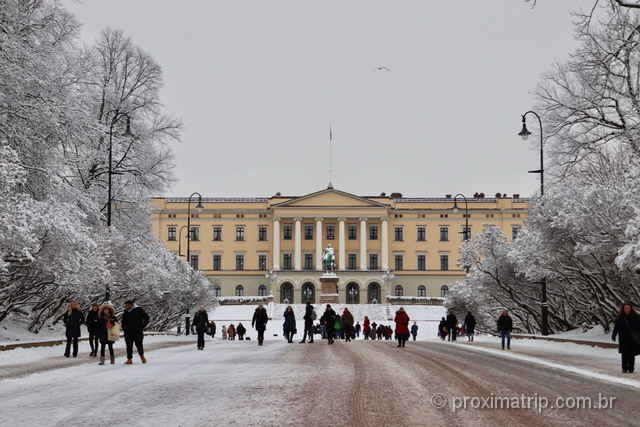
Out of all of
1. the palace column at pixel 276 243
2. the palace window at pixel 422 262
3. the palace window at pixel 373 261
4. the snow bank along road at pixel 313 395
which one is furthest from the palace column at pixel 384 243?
the snow bank along road at pixel 313 395

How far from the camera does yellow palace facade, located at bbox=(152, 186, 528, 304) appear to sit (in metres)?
111

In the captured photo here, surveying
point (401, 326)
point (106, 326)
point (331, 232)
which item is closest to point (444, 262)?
point (331, 232)

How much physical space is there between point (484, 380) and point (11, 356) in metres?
12.9

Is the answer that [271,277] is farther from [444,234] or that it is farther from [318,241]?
[444,234]

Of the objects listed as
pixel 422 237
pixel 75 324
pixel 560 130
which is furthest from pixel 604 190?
pixel 422 237

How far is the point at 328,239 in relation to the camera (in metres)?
114

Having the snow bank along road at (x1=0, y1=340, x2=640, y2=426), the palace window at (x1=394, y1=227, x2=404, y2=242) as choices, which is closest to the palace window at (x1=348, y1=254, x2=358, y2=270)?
the palace window at (x1=394, y1=227, x2=404, y2=242)

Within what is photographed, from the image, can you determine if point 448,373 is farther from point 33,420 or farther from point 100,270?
point 100,270

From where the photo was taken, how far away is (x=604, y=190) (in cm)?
2592

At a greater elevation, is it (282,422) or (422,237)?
(422,237)

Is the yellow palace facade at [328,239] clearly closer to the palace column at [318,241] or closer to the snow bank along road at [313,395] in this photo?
the palace column at [318,241]

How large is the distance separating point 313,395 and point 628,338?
804 cm

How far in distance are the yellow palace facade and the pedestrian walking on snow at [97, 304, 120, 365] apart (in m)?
89.6

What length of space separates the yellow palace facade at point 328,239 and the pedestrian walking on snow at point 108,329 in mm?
89596
